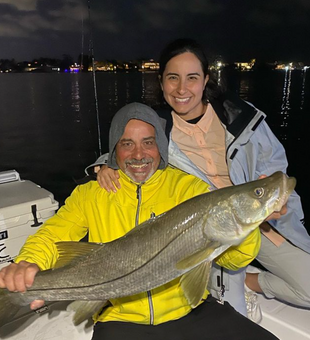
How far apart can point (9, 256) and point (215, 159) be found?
91.3 inches

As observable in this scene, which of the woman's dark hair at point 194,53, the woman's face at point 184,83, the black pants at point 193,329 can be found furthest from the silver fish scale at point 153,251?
the woman's dark hair at point 194,53

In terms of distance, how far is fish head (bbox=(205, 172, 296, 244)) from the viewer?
2.24m

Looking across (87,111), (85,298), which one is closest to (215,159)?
(85,298)

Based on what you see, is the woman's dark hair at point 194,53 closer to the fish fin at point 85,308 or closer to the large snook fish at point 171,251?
the large snook fish at point 171,251

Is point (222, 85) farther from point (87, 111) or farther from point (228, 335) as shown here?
point (87, 111)

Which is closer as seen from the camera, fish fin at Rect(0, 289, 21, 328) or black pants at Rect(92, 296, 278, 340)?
fish fin at Rect(0, 289, 21, 328)

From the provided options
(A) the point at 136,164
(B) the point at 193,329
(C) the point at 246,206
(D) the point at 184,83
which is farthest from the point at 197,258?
(D) the point at 184,83

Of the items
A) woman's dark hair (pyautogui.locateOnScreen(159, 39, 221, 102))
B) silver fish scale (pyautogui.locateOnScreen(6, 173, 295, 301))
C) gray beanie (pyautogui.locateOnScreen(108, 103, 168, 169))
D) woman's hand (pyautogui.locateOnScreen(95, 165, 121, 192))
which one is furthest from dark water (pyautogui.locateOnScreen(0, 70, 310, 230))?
silver fish scale (pyautogui.locateOnScreen(6, 173, 295, 301))

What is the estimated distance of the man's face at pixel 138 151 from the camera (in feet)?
9.48

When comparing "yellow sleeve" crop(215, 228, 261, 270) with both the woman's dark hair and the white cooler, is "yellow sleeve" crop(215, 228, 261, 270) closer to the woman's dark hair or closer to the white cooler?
the woman's dark hair

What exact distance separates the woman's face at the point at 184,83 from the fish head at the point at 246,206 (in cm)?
169

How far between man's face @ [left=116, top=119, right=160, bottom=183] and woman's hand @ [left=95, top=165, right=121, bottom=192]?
0.30 ft

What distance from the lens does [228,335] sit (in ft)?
8.84

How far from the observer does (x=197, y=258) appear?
7.30ft
